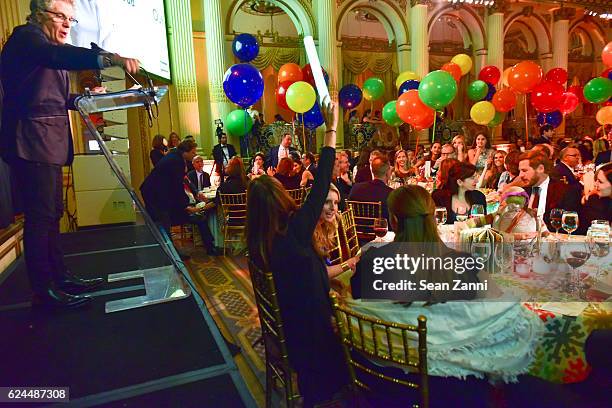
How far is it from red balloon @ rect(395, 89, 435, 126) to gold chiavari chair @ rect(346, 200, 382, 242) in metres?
3.82

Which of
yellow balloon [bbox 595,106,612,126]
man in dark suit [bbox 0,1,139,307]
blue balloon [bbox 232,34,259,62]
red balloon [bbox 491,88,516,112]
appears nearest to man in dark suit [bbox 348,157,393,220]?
man in dark suit [bbox 0,1,139,307]

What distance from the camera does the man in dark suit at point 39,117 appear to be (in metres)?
2.11

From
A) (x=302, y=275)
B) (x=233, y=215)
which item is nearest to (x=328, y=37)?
(x=233, y=215)

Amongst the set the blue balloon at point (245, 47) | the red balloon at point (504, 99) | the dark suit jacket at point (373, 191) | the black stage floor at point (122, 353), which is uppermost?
the blue balloon at point (245, 47)

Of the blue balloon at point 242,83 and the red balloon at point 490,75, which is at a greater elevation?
the red balloon at point 490,75

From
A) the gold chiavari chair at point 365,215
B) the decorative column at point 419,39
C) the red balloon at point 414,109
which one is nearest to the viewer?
the gold chiavari chair at point 365,215

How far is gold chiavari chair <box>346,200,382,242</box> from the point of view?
12.5 feet

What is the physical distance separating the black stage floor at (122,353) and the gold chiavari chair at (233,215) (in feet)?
6.49

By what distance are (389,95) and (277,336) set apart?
12769 millimetres

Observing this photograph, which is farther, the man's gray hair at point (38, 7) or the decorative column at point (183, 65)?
the decorative column at point (183, 65)

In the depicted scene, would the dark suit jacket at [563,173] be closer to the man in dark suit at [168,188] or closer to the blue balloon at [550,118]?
the man in dark suit at [168,188]

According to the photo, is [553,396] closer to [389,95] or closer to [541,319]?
[541,319]

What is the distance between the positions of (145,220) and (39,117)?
0.77 meters

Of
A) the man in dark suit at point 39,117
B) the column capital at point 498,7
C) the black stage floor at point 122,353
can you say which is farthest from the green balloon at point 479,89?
the man in dark suit at point 39,117
